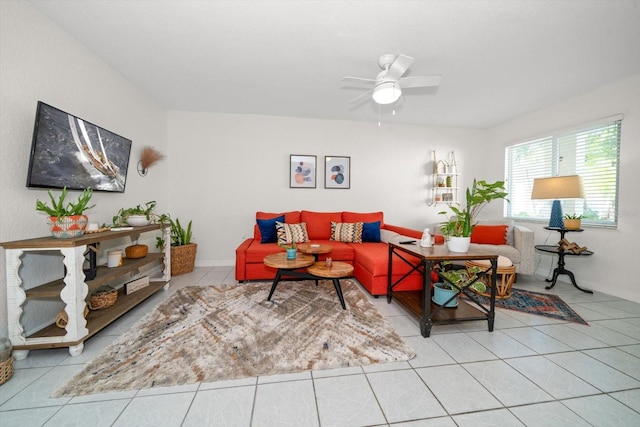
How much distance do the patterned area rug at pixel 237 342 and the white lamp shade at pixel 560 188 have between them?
2706mm

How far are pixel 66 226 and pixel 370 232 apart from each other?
11.0ft

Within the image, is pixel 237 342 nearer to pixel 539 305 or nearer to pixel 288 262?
pixel 288 262

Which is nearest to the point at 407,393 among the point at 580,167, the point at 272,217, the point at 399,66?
the point at 399,66

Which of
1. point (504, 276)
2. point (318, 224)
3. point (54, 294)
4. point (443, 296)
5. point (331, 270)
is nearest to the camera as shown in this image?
point (54, 294)

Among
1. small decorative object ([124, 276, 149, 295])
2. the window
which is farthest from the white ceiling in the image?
small decorative object ([124, 276, 149, 295])

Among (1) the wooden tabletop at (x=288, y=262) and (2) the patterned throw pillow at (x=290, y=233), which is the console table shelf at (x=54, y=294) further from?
(2) the patterned throw pillow at (x=290, y=233)

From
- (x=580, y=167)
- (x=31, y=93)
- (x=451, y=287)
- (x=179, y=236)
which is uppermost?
(x=31, y=93)

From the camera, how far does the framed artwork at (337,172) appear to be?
13.7 feet

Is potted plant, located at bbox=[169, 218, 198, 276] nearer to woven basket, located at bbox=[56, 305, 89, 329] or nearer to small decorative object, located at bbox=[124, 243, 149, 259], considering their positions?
small decorative object, located at bbox=[124, 243, 149, 259]

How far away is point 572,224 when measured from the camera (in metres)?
2.92

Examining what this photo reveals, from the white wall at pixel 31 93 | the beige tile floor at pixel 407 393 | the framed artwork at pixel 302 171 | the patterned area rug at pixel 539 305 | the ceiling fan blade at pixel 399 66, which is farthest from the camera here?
the framed artwork at pixel 302 171

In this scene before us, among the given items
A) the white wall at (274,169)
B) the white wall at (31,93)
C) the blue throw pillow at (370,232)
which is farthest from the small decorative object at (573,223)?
the white wall at (31,93)

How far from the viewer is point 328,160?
4168 millimetres

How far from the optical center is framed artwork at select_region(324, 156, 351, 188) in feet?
13.7
